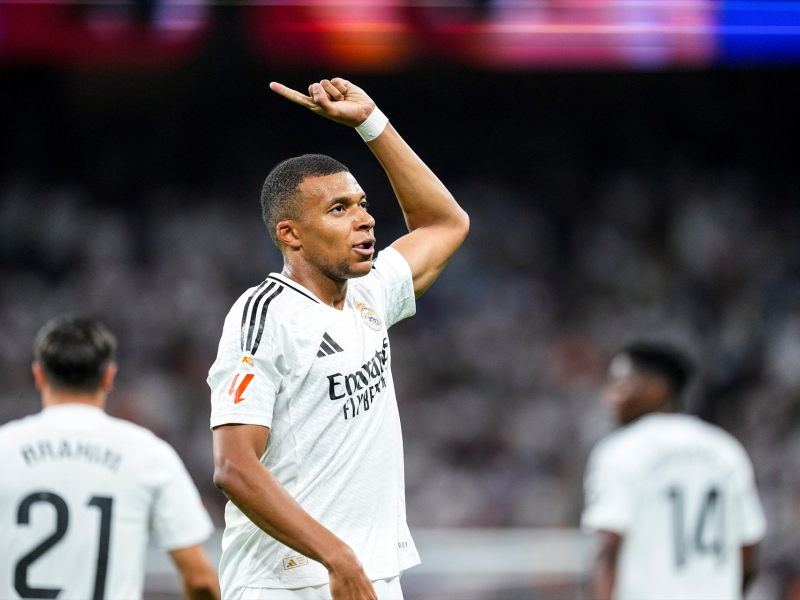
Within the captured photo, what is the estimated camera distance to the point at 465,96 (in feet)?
45.8

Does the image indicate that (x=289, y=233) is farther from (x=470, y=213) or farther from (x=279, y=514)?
(x=470, y=213)

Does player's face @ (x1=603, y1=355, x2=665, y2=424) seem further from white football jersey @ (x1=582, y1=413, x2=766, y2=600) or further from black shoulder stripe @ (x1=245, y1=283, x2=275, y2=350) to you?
black shoulder stripe @ (x1=245, y1=283, x2=275, y2=350)

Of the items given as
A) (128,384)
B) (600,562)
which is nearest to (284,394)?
(600,562)

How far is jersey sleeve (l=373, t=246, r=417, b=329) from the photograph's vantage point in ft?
10.8

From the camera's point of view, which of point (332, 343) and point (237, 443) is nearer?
point (237, 443)

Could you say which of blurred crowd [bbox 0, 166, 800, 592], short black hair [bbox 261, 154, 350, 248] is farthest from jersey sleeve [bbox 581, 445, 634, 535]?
blurred crowd [bbox 0, 166, 800, 592]

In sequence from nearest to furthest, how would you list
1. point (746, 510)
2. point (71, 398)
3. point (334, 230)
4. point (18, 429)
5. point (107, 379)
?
1. point (334, 230)
2. point (18, 429)
3. point (71, 398)
4. point (107, 379)
5. point (746, 510)

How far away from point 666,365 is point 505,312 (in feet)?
23.1

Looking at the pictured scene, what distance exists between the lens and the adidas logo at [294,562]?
2.77 meters

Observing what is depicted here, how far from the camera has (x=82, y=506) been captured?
3.45 meters

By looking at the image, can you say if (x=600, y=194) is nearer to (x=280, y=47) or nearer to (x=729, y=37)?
(x=729, y=37)

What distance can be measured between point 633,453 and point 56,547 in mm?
2558

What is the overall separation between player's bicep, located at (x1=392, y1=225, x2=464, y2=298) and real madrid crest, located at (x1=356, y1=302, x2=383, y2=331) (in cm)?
27

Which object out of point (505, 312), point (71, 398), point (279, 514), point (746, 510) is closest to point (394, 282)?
point (279, 514)
